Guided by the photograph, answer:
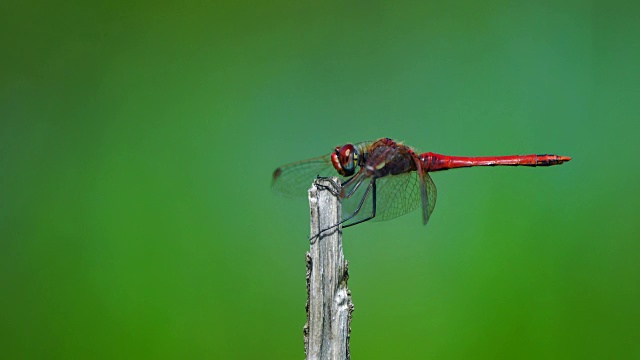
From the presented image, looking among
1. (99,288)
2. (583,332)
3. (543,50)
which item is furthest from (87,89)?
(583,332)

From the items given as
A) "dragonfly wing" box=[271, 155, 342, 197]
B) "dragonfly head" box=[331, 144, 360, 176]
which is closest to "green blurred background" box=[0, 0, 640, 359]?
"dragonfly wing" box=[271, 155, 342, 197]

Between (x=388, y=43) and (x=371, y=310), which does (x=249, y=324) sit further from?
(x=388, y=43)

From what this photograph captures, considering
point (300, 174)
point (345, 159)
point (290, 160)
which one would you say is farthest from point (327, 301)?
point (290, 160)

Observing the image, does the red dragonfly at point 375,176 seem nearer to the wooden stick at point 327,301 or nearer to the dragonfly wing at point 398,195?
the dragonfly wing at point 398,195

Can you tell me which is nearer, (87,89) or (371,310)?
(371,310)

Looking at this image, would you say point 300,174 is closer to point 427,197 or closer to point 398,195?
point 398,195

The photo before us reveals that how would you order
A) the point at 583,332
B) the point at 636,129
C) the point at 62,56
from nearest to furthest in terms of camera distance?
the point at 583,332 < the point at 636,129 < the point at 62,56

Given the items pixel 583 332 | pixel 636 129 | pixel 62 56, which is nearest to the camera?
pixel 583 332

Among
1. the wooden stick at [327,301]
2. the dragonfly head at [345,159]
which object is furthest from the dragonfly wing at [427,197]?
the wooden stick at [327,301]
